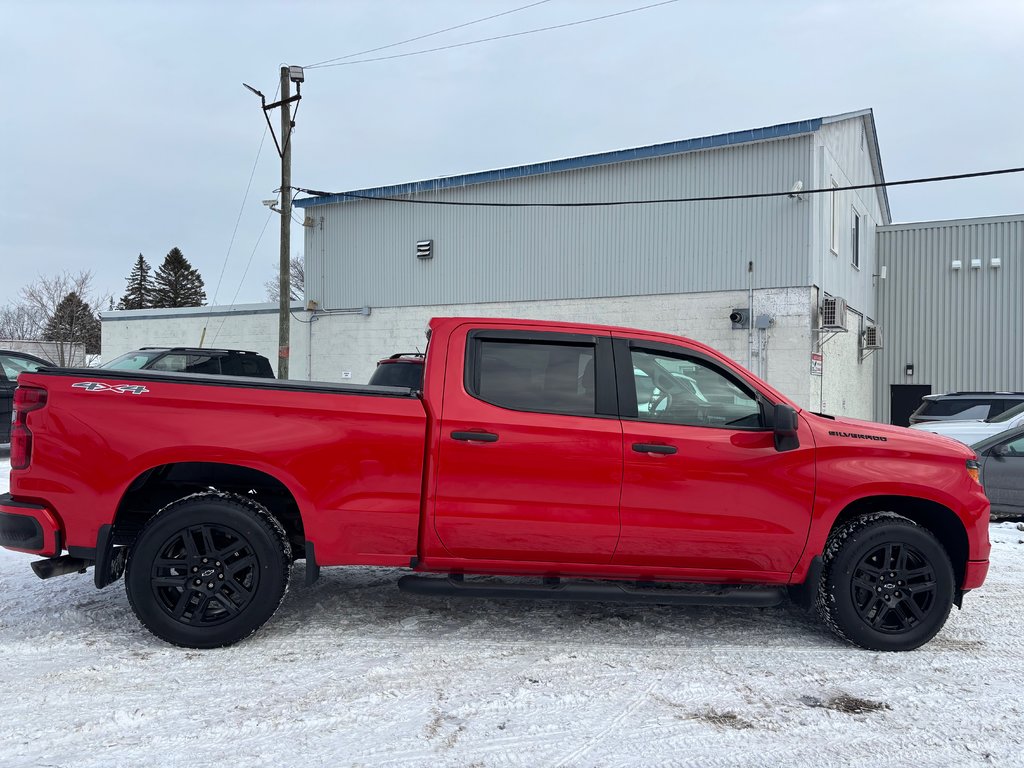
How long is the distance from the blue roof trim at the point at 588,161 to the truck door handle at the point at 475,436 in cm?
1551

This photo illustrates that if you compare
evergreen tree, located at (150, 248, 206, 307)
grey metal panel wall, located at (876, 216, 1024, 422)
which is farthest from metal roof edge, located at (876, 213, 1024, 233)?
evergreen tree, located at (150, 248, 206, 307)

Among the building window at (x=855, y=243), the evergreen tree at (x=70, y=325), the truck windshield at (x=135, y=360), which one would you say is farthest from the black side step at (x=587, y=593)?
the evergreen tree at (x=70, y=325)

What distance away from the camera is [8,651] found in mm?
4141

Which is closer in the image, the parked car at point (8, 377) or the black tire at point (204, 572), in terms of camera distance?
the black tire at point (204, 572)

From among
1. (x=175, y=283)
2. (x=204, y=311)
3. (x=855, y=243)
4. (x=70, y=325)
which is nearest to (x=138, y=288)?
(x=175, y=283)

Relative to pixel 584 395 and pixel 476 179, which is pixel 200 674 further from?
pixel 476 179

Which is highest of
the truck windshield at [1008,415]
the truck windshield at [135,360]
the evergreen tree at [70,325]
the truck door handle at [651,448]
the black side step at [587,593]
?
the evergreen tree at [70,325]

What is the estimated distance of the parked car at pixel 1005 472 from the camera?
884 centimetres

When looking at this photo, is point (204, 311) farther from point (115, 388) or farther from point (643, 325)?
point (115, 388)

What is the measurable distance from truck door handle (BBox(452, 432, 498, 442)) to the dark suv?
34.4 ft

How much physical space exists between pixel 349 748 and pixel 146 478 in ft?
6.72

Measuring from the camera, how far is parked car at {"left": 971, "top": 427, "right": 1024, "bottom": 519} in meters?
8.84

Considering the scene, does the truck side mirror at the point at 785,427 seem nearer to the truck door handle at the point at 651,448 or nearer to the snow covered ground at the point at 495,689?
the truck door handle at the point at 651,448

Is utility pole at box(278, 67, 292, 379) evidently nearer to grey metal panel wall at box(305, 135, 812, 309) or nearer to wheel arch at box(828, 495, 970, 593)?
grey metal panel wall at box(305, 135, 812, 309)
